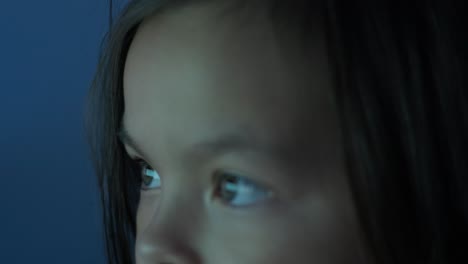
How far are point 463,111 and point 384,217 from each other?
0.10 metres

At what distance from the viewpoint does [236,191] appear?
0.52 metres

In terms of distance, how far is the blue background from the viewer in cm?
94

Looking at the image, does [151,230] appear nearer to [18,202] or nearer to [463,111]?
[463,111]

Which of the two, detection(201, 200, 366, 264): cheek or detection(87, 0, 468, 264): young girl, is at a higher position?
detection(87, 0, 468, 264): young girl

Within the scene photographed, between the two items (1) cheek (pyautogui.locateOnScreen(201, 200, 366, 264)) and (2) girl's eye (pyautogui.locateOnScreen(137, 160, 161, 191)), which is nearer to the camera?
(1) cheek (pyautogui.locateOnScreen(201, 200, 366, 264))

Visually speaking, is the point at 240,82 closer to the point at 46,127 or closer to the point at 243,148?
the point at 243,148

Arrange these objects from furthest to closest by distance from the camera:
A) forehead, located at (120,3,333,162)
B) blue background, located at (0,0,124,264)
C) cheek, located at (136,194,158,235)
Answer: blue background, located at (0,0,124,264), cheek, located at (136,194,158,235), forehead, located at (120,3,333,162)

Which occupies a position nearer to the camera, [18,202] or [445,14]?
[445,14]

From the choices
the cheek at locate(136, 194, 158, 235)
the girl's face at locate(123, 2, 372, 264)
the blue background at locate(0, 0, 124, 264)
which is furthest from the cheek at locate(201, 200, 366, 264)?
the blue background at locate(0, 0, 124, 264)

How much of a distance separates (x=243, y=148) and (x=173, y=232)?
0.09m

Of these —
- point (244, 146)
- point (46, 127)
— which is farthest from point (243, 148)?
point (46, 127)

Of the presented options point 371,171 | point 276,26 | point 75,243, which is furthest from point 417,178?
point 75,243

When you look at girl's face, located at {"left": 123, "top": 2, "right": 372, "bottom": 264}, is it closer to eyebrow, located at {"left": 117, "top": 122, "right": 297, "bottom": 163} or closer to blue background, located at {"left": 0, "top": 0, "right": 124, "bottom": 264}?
eyebrow, located at {"left": 117, "top": 122, "right": 297, "bottom": 163}

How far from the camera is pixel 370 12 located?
1.62 ft
